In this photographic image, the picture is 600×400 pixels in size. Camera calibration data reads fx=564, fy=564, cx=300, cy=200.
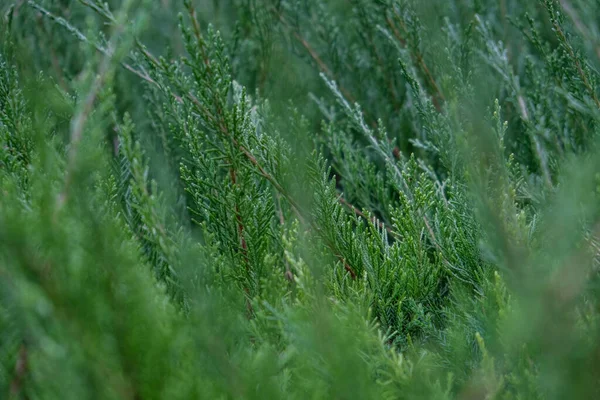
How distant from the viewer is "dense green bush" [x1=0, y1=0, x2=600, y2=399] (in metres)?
0.74

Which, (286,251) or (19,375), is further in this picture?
(286,251)

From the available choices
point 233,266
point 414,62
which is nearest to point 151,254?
point 233,266

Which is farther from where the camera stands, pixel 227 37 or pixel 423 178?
pixel 227 37

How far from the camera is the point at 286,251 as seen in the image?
1.00 metres

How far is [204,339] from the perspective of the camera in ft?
2.63

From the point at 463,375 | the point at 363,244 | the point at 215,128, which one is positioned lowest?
the point at 463,375

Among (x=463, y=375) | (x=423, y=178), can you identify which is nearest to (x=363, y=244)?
(x=423, y=178)

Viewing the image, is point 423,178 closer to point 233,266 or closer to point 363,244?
point 363,244

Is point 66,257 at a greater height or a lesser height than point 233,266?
greater

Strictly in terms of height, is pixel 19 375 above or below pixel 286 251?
above

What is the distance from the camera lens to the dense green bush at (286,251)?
737mm

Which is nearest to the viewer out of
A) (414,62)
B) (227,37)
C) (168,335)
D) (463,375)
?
(168,335)

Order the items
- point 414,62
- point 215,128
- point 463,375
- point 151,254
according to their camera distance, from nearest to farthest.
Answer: point 463,375 → point 215,128 → point 151,254 → point 414,62

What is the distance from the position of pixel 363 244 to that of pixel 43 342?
74cm
